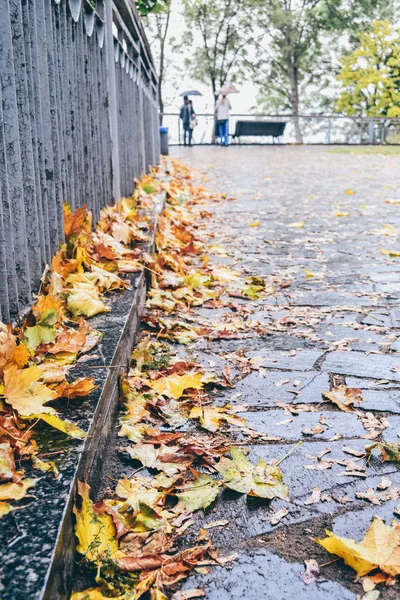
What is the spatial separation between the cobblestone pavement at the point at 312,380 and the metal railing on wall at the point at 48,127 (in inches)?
36.7

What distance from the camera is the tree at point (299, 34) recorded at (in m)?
33.2

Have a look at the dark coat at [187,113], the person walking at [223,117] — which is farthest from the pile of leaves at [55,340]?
the dark coat at [187,113]

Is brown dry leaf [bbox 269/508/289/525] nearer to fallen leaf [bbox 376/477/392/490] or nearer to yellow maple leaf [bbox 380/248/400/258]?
fallen leaf [bbox 376/477/392/490]

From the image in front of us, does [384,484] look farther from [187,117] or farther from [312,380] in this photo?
[187,117]

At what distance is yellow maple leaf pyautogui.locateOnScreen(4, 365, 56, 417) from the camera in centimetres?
170

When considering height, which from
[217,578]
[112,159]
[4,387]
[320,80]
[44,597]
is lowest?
[217,578]

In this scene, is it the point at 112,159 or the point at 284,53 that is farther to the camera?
the point at 284,53

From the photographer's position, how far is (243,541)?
1669mm

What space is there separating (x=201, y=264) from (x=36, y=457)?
340 cm

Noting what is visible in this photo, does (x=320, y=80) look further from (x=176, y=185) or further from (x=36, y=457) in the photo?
(x=36, y=457)

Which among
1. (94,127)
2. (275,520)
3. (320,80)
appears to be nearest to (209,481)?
(275,520)

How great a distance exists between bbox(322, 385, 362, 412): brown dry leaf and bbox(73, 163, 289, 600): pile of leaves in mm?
394

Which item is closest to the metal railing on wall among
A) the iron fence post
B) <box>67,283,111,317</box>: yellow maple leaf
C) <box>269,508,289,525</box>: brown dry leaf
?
the iron fence post

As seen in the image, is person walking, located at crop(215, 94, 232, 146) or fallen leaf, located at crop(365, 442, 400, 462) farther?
person walking, located at crop(215, 94, 232, 146)
